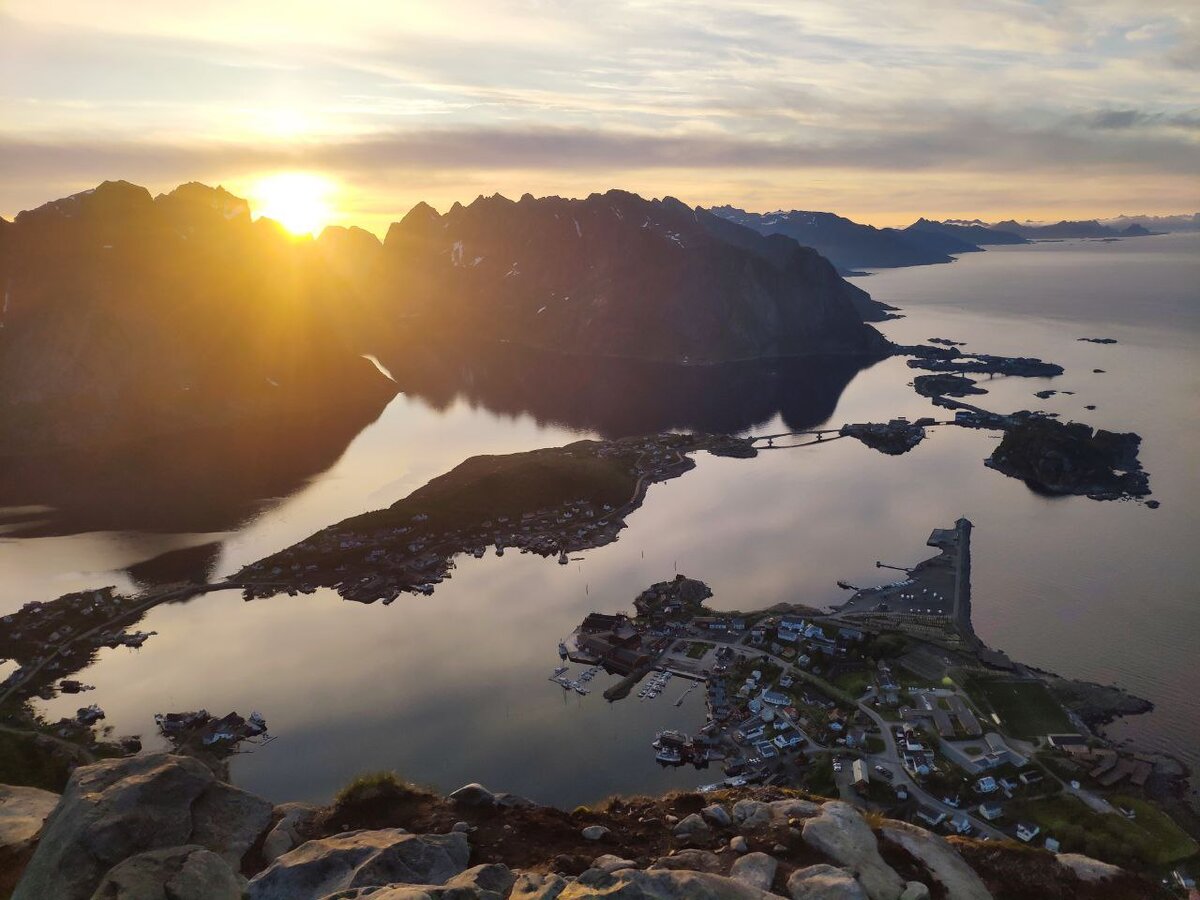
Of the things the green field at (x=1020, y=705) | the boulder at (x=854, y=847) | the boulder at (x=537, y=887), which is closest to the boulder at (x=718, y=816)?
the boulder at (x=854, y=847)

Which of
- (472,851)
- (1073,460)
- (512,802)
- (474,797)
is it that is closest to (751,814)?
(512,802)

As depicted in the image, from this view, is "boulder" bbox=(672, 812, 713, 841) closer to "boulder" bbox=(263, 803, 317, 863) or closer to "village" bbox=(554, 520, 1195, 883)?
"boulder" bbox=(263, 803, 317, 863)

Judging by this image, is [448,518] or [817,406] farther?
[817,406]

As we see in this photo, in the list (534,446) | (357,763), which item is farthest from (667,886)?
(534,446)

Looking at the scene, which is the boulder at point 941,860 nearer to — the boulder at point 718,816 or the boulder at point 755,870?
the boulder at point 755,870

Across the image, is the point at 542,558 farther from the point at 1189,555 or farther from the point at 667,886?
the point at 1189,555

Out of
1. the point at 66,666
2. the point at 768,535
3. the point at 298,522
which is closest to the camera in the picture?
the point at 66,666
